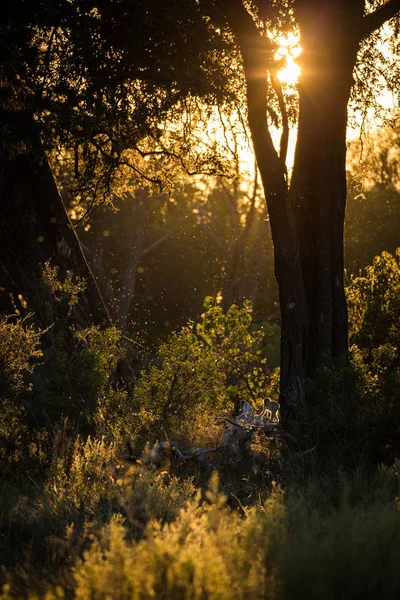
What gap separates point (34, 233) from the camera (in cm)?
1386

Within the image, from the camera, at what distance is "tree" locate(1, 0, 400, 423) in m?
11.4

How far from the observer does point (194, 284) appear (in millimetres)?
45688

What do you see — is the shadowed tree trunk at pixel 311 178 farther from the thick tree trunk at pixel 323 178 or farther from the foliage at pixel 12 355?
the foliage at pixel 12 355

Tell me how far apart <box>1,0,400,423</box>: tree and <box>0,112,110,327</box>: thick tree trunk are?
199cm

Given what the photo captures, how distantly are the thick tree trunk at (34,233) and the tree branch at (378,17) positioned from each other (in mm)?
5454

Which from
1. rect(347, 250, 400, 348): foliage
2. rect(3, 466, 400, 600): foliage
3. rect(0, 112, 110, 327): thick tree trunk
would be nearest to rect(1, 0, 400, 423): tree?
rect(0, 112, 110, 327): thick tree trunk

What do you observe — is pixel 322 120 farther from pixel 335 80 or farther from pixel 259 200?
pixel 259 200

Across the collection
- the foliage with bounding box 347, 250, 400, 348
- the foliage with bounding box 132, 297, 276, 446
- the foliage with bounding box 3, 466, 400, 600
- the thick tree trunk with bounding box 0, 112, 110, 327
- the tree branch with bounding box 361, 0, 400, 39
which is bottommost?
the foliage with bounding box 3, 466, 400, 600

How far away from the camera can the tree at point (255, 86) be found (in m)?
11.4

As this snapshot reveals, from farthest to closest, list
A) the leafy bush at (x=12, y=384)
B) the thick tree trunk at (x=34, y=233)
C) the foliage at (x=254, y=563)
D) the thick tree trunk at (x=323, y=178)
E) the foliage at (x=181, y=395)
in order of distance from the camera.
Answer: the thick tree trunk at (x=34, y=233) < the thick tree trunk at (x=323, y=178) < the foliage at (x=181, y=395) < the leafy bush at (x=12, y=384) < the foliage at (x=254, y=563)

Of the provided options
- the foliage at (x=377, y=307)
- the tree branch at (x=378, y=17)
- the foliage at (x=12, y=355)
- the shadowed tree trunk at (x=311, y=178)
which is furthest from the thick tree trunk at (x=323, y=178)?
the foliage at (x=12, y=355)

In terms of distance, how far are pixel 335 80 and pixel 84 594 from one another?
921cm

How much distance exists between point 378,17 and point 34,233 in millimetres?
6409

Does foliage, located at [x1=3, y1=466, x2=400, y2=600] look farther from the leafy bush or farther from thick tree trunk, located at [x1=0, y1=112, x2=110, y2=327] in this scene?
thick tree trunk, located at [x1=0, y1=112, x2=110, y2=327]
